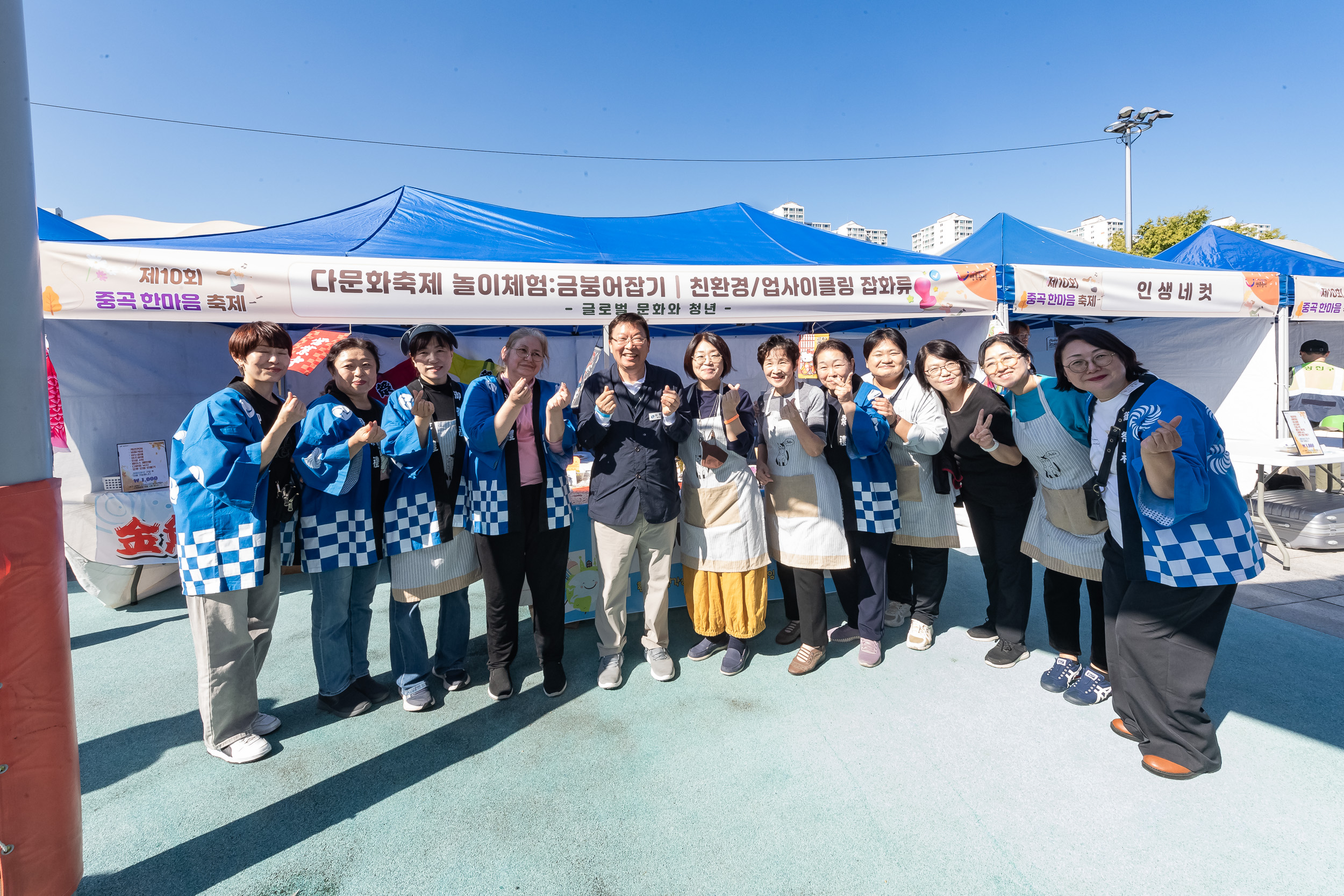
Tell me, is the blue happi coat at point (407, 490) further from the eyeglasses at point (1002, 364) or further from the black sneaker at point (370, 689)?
the eyeglasses at point (1002, 364)

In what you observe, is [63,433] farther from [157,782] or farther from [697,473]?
[697,473]

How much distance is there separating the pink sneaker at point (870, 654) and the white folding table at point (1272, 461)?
318 cm

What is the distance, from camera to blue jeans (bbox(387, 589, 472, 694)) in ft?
7.83

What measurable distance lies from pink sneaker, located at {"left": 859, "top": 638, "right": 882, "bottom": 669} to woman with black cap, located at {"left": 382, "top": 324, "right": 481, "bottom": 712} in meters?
1.70

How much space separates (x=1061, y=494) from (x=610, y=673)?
1.92 metres

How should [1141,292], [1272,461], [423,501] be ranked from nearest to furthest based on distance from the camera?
[423,501] → [1272,461] → [1141,292]

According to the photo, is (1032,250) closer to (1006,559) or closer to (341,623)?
(1006,559)

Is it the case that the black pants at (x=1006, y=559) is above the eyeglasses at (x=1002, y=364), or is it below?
below

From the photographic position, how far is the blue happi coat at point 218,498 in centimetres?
183

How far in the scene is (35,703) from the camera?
126 cm

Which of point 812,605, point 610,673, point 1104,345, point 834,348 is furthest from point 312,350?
point 1104,345

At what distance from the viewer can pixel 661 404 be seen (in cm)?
229

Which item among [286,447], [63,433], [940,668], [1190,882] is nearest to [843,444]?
[940,668]

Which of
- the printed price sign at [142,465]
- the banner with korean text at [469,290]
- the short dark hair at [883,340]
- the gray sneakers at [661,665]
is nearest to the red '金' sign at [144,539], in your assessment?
the printed price sign at [142,465]
